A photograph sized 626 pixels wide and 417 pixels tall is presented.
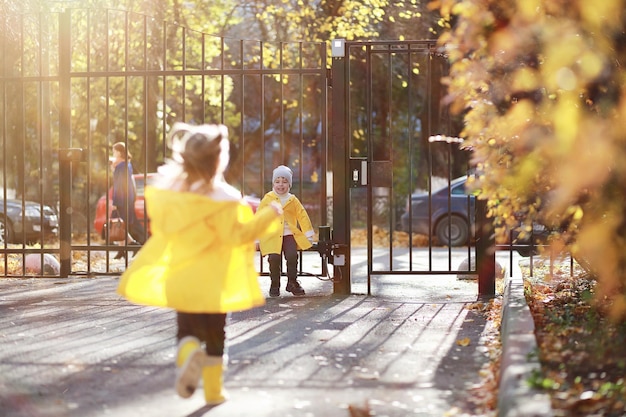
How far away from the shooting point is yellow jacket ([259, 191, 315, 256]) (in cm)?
1065

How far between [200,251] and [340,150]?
4959mm

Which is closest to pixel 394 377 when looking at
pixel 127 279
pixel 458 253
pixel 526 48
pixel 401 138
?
pixel 127 279

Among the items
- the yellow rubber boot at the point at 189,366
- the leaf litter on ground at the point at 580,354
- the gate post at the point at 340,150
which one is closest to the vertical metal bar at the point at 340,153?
the gate post at the point at 340,150

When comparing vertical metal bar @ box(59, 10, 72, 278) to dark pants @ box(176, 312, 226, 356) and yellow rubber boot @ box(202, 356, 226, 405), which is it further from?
yellow rubber boot @ box(202, 356, 226, 405)

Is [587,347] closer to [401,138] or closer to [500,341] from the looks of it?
[500,341]

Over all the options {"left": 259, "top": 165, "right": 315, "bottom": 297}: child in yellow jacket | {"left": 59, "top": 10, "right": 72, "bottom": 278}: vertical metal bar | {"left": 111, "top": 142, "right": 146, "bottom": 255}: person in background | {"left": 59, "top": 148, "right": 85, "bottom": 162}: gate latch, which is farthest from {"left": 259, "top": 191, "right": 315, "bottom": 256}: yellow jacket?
Result: {"left": 111, "top": 142, "right": 146, "bottom": 255}: person in background

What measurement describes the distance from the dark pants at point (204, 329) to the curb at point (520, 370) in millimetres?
1431

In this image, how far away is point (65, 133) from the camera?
477 inches

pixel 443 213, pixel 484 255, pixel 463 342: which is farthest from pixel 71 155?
pixel 443 213

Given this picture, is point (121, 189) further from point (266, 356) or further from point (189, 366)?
point (189, 366)

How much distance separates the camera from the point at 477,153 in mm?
7402

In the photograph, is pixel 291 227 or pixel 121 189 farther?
pixel 121 189

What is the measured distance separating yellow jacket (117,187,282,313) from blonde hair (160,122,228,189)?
0.43 feet

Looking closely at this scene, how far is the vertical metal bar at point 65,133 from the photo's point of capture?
11930 millimetres
